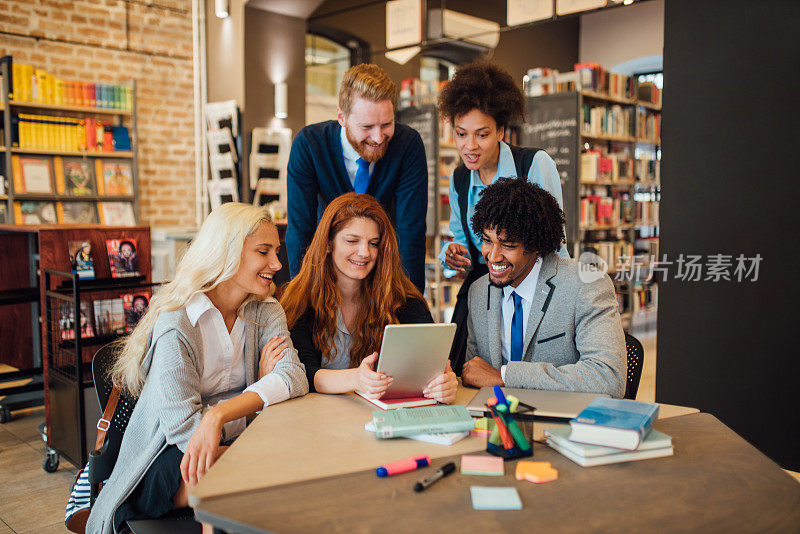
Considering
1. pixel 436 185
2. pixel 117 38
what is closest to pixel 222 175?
pixel 117 38

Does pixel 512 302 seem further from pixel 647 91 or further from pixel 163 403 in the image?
pixel 647 91

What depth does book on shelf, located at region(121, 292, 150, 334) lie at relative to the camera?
138 inches

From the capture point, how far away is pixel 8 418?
429 centimetres

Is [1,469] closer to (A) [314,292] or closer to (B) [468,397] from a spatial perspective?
(A) [314,292]

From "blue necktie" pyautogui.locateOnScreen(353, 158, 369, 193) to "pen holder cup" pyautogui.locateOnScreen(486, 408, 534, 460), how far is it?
1537mm

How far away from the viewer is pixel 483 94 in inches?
107

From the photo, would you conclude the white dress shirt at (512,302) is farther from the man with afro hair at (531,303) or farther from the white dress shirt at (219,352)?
A: the white dress shirt at (219,352)

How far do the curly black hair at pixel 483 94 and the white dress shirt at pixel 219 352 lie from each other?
4.36ft

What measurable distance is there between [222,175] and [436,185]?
225 cm

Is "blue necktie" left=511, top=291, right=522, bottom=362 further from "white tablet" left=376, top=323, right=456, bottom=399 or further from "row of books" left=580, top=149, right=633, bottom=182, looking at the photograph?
"row of books" left=580, top=149, right=633, bottom=182

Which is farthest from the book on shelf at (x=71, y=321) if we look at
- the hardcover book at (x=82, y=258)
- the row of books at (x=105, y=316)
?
the hardcover book at (x=82, y=258)

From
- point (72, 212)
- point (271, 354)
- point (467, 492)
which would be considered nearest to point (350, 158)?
point (271, 354)

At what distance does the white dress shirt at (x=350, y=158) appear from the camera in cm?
273

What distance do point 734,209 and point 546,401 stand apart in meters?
2.39
